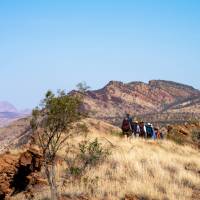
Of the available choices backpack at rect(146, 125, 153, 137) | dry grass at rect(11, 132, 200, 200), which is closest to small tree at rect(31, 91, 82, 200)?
dry grass at rect(11, 132, 200, 200)

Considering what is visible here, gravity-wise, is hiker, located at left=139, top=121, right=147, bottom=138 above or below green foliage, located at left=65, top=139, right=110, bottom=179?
above

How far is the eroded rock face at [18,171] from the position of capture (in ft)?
52.7

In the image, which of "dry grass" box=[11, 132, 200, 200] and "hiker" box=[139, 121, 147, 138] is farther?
"hiker" box=[139, 121, 147, 138]

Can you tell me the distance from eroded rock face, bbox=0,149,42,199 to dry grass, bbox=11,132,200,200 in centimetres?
92

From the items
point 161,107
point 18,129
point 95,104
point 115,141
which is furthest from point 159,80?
point 115,141

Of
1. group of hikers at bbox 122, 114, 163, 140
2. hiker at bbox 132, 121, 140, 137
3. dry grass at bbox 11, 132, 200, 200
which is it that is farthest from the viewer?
hiker at bbox 132, 121, 140, 137

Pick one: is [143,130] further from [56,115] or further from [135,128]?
[56,115]

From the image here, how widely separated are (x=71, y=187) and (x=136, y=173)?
265 cm

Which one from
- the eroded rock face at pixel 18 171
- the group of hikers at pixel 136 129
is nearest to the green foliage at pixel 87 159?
the eroded rock face at pixel 18 171

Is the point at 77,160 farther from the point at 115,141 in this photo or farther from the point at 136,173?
the point at 115,141

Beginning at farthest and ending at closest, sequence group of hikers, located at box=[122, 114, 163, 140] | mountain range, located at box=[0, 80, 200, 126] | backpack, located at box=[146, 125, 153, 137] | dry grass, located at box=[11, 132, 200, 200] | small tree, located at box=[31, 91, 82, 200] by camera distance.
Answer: mountain range, located at box=[0, 80, 200, 126] → backpack, located at box=[146, 125, 153, 137] → group of hikers, located at box=[122, 114, 163, 140] → dry grass, located at box=[11, 132, 200, 200] → small tree, located at box=[31, 91, 82, 200]

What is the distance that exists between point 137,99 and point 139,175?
100438 millimetres

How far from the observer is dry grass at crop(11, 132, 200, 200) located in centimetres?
1448

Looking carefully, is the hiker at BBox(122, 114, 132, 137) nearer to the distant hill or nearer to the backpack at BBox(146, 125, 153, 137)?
the backpack at BBox(146, 125, 153, 137)
